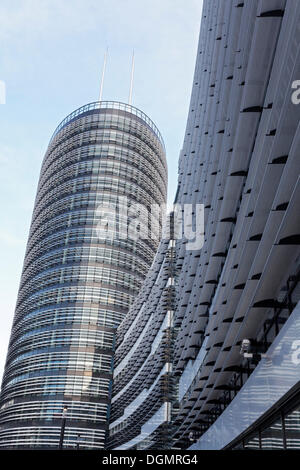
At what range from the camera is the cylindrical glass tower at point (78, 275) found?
104375 mm

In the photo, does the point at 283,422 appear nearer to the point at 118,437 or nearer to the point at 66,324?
the point at 118,437

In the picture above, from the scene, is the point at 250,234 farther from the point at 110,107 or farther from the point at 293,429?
the point at 110,107

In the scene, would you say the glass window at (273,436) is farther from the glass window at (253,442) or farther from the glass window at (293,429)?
the glass window at (253,442)

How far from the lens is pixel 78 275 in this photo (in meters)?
116

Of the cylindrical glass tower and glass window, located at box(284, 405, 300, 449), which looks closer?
glass window, located at box(284, 405, 300, 449)

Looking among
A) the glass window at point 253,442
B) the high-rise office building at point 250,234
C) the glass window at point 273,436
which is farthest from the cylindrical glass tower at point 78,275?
the glass window at point 273,436

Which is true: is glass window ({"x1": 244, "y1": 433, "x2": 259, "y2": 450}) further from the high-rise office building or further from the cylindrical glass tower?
the cylindrical glass tower

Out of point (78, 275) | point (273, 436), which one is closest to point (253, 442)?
point (273, 436)

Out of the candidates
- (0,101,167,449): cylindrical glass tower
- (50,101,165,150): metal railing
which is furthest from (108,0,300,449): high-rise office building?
(50,101,165,150): metal railing

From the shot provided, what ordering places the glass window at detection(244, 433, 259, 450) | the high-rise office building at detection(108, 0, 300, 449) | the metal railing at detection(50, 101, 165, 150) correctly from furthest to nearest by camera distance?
1. the metal railing at detection(50, 101, 165, 150)
2. the glass window at detection(244, 433, 259, 450)
3. the high-rise office building at detection(108, 0, 300, 449)

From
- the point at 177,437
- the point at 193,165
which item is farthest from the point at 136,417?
the point at 193,165

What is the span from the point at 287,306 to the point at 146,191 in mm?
121220

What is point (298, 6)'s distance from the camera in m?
8.70

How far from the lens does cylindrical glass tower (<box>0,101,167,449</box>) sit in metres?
104
